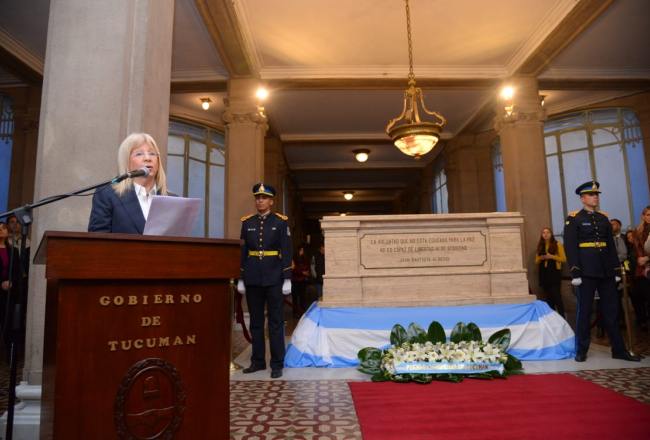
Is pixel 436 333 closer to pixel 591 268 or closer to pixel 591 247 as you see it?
pixel 591 268

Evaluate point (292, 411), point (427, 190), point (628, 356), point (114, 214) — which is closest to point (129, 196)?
point (114, 214)

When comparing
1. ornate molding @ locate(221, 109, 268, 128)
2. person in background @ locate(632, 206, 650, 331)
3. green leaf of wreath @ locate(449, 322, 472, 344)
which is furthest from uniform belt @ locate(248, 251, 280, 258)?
ornate molding @ locate(221, 109, 268, 128)

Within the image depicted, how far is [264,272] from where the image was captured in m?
4.22

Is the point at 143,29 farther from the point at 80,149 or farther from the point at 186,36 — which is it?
the point at 186,36

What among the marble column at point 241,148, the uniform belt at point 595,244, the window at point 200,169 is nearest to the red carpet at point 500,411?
the uniform belt at point 595,244

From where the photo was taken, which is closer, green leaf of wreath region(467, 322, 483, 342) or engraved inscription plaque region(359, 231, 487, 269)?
green leaf of wreath region(467, 322, 483, 342)

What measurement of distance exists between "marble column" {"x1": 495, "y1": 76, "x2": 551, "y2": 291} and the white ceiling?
2.00ft

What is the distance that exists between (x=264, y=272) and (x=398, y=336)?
1403 millimetres

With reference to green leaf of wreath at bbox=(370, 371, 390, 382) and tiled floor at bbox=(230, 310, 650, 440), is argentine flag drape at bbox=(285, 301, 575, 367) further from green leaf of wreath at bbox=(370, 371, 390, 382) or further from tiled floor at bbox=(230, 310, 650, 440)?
green leaf of wreath at bbox=(370, 371, 390, 382)

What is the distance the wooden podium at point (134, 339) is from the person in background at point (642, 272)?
5122mm

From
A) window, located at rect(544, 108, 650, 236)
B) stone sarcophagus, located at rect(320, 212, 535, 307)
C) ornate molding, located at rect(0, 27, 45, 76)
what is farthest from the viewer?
window, located at rect(544, 108, 650, 236)

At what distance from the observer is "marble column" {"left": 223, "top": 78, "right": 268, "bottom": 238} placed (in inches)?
310

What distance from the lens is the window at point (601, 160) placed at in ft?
32.8

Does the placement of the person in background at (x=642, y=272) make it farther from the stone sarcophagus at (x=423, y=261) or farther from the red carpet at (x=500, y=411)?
the red carpet at (x=500, y=411)
